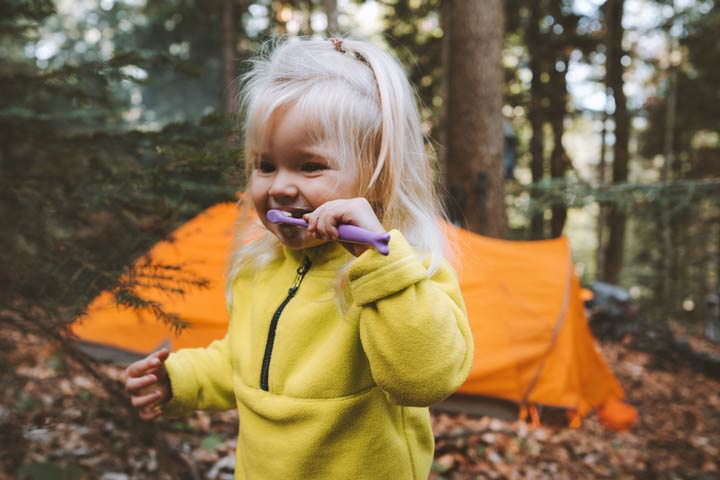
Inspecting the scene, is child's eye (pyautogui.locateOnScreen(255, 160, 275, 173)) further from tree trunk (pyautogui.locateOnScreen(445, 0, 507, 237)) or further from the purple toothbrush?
tree trunk (pyautogui.locateOnScreen(445, 0, 507, 237))

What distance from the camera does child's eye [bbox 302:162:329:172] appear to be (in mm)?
1144

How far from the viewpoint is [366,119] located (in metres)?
1.19

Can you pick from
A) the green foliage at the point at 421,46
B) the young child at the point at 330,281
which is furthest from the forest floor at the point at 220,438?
the green foliage at the point at 421,46

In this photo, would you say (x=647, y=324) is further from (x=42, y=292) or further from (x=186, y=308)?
(x=42, y=292)

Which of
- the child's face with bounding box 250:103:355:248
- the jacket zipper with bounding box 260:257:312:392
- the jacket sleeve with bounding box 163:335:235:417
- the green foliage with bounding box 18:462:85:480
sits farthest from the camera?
the green foliage with bounding box 18:462:85:480

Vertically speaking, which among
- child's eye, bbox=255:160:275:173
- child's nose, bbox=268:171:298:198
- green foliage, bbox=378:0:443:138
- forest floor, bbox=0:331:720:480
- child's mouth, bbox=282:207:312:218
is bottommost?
forest floor, bbox=0:331:720:480

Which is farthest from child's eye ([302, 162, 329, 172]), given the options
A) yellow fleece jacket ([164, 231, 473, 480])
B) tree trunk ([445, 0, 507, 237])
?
tree trunk ([445, 0, 507, 237])

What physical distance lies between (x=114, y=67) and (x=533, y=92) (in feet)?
36.0

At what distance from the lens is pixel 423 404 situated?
38.9 inches

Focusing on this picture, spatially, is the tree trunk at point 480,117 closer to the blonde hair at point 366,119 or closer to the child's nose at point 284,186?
the blonde hair at point 366,119

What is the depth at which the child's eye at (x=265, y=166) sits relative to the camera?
122cm

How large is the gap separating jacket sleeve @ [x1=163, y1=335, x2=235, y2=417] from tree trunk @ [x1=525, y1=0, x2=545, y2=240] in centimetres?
1060

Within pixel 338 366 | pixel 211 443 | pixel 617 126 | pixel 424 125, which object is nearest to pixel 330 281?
pixel 338 366

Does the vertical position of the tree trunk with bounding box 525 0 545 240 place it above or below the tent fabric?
above
